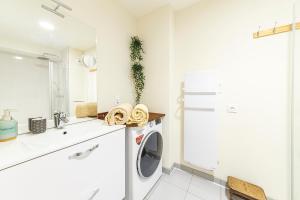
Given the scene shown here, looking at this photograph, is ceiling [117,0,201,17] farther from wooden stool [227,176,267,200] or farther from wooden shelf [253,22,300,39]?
wooden stool [227,176,267,200]

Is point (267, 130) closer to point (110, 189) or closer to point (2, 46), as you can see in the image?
point (110, 189)

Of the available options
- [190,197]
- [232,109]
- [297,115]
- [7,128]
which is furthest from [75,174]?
[297,115]

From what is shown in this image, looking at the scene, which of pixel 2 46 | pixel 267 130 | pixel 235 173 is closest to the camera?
pixel 2 46

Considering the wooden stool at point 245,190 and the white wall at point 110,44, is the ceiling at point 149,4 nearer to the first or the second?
the white wall at point 110,44

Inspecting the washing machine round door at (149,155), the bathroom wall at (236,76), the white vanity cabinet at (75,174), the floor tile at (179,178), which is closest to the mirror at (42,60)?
the white vanity cabinet at (75,174)

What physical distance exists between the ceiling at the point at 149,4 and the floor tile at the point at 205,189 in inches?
95.4

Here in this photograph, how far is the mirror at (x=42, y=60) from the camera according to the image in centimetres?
90

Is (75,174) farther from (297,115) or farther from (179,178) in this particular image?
(297,115)

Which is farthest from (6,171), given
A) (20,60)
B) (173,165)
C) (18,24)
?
(173,165)

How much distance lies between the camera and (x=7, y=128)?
2.58 feet

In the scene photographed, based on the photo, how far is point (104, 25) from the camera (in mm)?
1553

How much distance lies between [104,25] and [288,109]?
2.21m

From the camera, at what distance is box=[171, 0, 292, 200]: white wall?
125 centimetres

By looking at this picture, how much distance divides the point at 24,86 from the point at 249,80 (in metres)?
2.13
